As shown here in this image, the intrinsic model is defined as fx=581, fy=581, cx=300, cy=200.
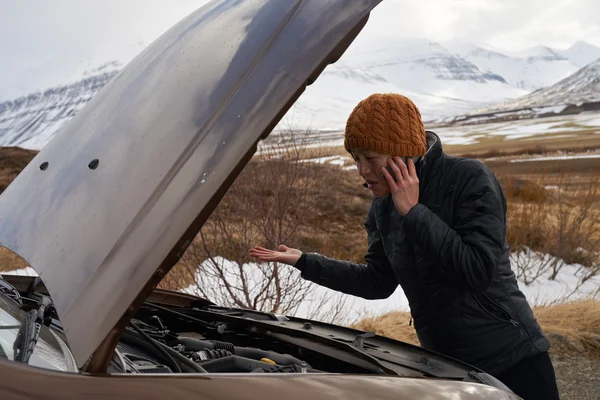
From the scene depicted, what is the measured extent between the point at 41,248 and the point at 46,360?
0.28 meters

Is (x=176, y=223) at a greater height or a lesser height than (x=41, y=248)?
greater

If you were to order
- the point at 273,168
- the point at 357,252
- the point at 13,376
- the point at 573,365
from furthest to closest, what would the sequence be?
the point at 357,252 → the point at 273,168 → the point at 573,365 → the point at 13,376

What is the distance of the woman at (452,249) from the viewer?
6.50 feet

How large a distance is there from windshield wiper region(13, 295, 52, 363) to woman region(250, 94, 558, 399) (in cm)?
118

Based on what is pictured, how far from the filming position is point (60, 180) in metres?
1.69

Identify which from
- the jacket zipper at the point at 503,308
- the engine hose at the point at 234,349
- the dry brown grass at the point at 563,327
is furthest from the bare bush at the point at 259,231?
the jacket zipper at the point at 503,308

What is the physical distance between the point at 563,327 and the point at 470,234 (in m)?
4.37

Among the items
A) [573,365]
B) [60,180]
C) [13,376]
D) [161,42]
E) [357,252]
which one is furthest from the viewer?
[357,252]

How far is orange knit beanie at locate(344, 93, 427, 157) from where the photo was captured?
6.87ft

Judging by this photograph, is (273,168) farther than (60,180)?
Yes

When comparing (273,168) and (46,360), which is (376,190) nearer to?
(46,360)

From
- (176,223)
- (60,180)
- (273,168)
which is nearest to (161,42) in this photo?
(60,180)

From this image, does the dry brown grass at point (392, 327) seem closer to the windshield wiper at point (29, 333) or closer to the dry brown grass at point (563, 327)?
the dry brown grass at point (563, 327)

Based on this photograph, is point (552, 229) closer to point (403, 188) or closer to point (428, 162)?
point (428, 162)
